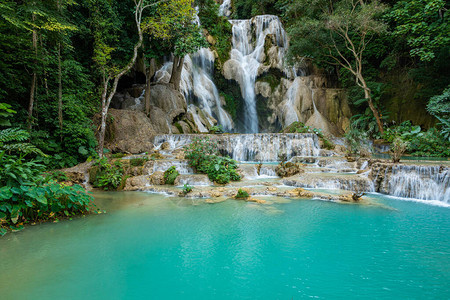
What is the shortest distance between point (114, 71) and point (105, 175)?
5192 mm

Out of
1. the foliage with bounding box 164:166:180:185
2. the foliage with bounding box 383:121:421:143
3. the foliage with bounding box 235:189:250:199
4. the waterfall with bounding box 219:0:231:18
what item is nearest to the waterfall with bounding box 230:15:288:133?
the waterfall with bounding box 219:0:231:18

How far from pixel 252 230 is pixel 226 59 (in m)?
18.8

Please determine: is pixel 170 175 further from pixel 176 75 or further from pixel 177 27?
pixel 176 75

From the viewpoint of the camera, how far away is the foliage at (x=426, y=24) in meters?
10.7

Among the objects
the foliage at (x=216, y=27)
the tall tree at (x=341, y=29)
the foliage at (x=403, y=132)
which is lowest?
the foliage at (x=403, y=132)

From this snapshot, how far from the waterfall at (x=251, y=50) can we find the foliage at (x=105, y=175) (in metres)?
13.7

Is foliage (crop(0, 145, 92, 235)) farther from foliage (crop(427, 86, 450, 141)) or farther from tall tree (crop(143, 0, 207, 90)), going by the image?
foliage (crop(427, 86, 450, 141))

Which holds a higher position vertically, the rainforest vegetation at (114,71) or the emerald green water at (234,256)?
the rainforest vegetation at (114,71)

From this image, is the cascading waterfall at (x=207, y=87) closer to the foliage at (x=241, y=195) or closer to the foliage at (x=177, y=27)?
the foliage at (x=177, y=27)

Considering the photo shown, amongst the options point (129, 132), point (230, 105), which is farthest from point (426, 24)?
point (129, 132)

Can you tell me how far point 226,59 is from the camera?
2036 cm

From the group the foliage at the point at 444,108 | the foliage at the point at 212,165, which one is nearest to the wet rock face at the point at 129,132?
the foliage at the point at 212,165

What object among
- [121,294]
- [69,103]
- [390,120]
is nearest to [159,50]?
[69,103]

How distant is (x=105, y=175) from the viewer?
310 inches
